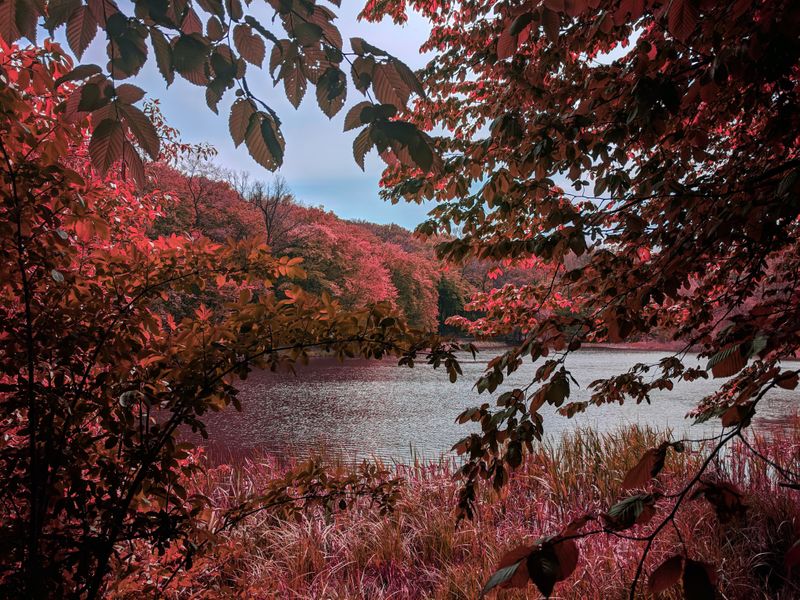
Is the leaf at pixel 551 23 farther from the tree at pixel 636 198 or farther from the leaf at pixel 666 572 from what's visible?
the leaf at pixel 666 572

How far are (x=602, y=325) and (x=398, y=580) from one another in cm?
254

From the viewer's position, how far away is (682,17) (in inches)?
46.6

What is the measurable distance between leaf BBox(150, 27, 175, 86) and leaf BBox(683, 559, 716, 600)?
1391mm

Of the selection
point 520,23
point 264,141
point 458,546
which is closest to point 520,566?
point 264,141

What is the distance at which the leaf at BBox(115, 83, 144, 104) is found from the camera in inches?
37.4

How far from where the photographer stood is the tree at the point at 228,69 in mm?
966

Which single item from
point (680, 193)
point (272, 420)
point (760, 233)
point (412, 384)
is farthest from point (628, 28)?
point (412, 384)

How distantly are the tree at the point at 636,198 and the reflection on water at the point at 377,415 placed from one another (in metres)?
4.47

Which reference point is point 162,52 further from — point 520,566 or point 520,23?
point 520,566

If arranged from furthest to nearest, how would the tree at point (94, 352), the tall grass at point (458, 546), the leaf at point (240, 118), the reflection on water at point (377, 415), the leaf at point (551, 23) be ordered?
the reflection on water at point (377, 415) → the tall grass at point (458, 546) → the tree at point (94, 352) → the leaf at point (551, 23) → the leaf at point (240, 118)

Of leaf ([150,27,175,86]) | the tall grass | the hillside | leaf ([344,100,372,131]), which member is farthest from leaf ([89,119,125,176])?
the hillside

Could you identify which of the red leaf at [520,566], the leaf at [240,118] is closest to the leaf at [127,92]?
the leaf at [240,118]

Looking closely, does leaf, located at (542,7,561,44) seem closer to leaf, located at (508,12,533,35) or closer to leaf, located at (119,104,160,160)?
leaf, located at (508,12,533,35)

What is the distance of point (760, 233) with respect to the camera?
1.54m
